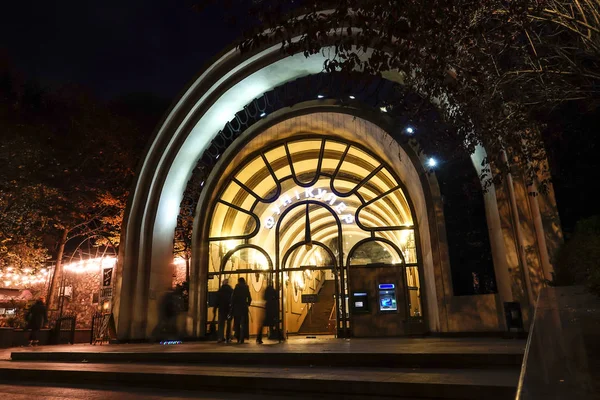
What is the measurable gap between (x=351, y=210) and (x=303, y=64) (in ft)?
15.6

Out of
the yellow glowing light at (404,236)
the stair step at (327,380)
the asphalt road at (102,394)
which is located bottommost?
the asphalt road at (102,394)

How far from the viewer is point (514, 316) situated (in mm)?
8523

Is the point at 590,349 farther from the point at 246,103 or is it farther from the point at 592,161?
the point at 246,103

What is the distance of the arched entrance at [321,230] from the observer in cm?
1239

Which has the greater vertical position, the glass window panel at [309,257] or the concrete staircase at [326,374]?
the glass window panel at [309,257]

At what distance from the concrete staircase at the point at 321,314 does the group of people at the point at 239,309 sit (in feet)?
12.4

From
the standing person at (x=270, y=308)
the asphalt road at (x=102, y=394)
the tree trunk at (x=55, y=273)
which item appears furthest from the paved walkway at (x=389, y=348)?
the tree trunk at (x=55, y=273)

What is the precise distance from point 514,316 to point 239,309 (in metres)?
6.24

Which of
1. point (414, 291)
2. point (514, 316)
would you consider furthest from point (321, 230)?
point (514, 316)

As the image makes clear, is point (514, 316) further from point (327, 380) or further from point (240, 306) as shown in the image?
point (240, 306)

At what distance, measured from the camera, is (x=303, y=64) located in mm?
12461

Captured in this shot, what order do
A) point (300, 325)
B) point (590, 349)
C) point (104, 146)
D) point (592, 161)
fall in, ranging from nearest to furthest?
point (590, 349) → point (592, 161) → point (300, 325) → point (104, 146)

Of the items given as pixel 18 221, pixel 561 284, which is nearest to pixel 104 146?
pixel 18 221

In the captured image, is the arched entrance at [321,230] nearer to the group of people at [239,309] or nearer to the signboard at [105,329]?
the group of people at [239,309]
